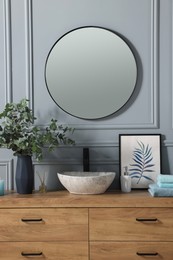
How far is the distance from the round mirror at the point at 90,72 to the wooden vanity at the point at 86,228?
26.2 inches

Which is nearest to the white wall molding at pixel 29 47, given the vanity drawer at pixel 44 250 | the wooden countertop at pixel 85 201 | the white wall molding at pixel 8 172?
the white wall molding at pixel 8 172

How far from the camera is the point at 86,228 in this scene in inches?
91.8

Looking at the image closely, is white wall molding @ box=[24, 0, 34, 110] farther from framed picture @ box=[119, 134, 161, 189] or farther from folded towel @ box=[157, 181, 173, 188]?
folded towel @ box=[157, 181, 173, 188]

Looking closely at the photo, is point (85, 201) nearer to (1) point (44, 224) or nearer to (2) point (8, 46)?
(1) point (44, 224)

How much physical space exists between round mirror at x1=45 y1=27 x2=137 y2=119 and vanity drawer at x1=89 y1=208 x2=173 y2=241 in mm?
699

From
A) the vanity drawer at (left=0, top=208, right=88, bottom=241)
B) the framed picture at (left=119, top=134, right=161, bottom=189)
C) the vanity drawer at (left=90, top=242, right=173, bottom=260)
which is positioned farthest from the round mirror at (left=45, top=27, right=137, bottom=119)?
the vanity drawer at (left=90, top=242, right=173, bottom=260)

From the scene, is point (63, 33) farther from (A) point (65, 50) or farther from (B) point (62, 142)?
(B) point (62, 142)

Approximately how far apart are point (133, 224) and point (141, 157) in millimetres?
529

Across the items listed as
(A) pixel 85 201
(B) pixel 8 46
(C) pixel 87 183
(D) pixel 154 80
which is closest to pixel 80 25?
(B) pixel 8 46

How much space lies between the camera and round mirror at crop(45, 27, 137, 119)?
2.73 m

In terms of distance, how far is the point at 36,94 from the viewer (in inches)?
109

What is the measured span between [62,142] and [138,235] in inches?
31.2

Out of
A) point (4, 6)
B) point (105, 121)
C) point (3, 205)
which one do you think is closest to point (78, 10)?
point (4, 6)

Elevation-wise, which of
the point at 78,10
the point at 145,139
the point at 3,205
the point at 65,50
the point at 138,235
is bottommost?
the point at 138,235
